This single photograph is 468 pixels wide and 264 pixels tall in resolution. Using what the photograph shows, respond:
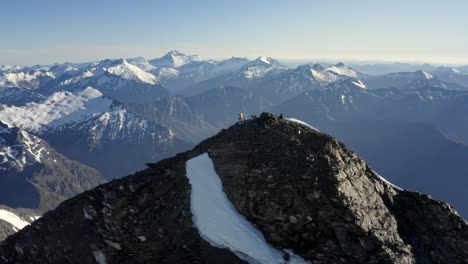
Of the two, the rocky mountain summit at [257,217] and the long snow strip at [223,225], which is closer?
the long snow strip at [223,225]

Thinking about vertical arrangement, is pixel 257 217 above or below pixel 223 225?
above

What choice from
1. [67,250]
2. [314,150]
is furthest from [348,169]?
[67,250]

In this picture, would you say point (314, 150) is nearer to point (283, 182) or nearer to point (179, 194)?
point (283, 182)

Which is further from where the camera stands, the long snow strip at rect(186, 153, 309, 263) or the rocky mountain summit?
the rocky mountain summit

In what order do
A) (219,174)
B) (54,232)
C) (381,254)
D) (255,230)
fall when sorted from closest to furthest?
(381,254)
(255,230)
(54,232)
(219,174)
